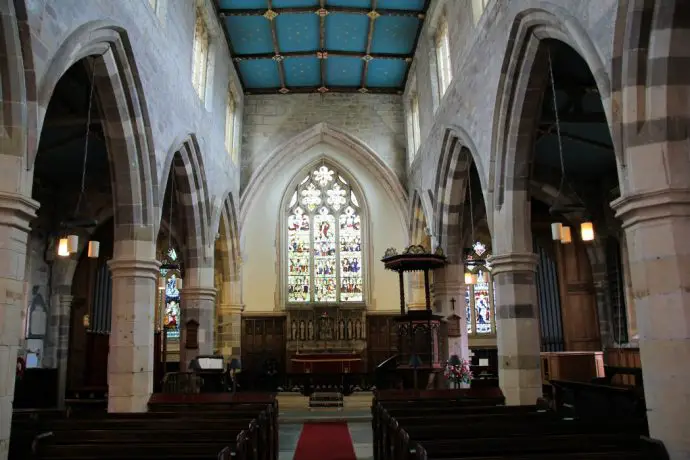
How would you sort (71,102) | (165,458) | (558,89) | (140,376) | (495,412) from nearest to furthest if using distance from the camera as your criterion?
(165,458) → (495,412) → (140,376) → (558,89) → (71,102)

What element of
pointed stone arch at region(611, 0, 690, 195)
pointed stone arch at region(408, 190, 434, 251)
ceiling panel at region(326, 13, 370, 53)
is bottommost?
pointed stone arch at region(611, 0, 690, 195)

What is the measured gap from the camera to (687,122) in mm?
5805

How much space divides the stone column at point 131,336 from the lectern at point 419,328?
530 centimetres

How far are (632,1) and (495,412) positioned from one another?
4.50 metres

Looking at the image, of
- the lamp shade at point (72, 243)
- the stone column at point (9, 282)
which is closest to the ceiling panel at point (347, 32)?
the lamp shade at point (72, 243)

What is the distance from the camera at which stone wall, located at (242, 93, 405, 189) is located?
2006cm

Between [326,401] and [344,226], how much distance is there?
6.94 m

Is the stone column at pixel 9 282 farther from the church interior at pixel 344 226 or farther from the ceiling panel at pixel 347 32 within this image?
the ceiling panel at pixel 347 32

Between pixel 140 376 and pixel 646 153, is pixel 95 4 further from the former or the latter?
pixel 646 153

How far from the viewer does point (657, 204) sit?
222 inches

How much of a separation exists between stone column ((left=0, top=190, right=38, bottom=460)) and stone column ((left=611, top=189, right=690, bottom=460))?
5949 mm

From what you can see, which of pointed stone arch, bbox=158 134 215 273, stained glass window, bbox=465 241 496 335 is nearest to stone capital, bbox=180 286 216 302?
pointed stone arch, bbox=158 134 215 273

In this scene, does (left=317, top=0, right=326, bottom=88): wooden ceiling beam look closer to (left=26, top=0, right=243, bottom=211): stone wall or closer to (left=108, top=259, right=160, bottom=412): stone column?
(left=26, top=0, right=243, bottom=211): stone wall

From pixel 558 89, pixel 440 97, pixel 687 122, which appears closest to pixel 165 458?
pixel 687 122
